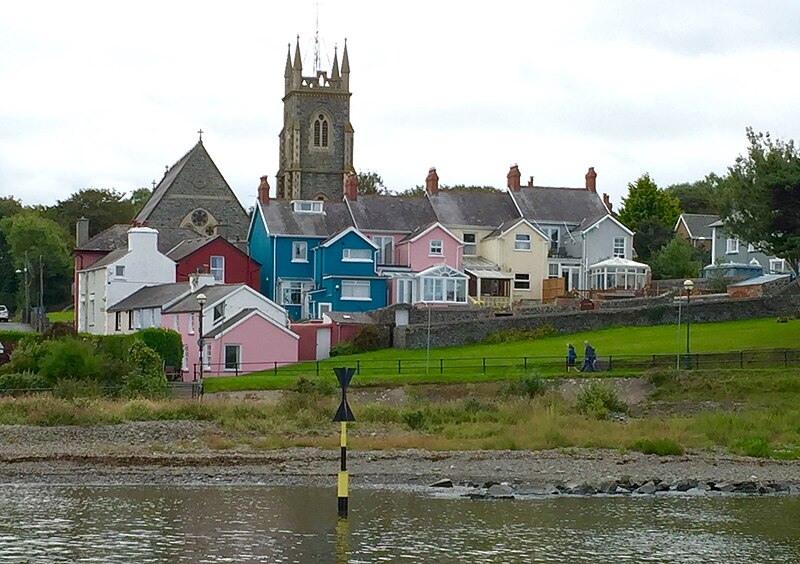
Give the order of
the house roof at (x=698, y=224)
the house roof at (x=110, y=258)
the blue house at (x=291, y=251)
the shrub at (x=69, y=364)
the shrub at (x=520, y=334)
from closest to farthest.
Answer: the shrub at (x=69, y=364) → the shrub at (x=520, y=334) → the house roof at (x=110, y=258) → the blue house at (x=291, y=251) → the house roof at (x=698, y=224)

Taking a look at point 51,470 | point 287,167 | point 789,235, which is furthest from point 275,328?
point 287,167

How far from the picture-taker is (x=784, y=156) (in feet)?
198

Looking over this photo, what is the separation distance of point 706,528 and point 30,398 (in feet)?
97.2

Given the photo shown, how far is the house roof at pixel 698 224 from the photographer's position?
119 m

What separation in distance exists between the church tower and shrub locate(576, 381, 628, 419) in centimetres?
6678

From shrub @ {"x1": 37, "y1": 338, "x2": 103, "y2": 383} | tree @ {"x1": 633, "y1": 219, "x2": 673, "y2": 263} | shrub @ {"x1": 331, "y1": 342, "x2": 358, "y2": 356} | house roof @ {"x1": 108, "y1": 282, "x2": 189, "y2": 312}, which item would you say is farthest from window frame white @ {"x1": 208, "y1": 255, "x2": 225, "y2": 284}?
tree @ {"x1": 633, "y1": 219, "x2": 673, "y2": 263}

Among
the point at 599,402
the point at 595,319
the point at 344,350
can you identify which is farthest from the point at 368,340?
the point at 599,402

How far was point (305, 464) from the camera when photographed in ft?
130

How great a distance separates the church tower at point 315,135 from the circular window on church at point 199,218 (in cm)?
1585

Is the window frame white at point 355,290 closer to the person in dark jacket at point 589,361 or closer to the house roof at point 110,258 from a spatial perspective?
the house roof at point 110,258

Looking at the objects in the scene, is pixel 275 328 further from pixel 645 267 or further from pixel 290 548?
pixel 290 548

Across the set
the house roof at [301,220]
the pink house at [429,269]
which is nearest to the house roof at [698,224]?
the pink house at [429,269]

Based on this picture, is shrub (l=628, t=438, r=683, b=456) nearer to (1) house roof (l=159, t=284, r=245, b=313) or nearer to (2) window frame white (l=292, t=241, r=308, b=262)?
(1) house roof (l=159, t=284, r=245, b=313)

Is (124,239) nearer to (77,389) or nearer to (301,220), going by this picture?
(301,220)
